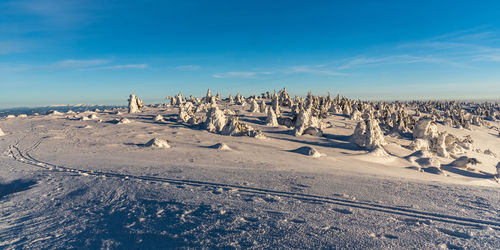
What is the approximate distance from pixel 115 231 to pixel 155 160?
721 centimetres

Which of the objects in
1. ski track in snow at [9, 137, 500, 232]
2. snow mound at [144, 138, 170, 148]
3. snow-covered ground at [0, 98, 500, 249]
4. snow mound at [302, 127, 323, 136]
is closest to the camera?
snow-covered ground at [0, 98, 500, 249]

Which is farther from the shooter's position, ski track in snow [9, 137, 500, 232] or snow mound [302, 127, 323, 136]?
snow mound [302, 127, 323, 136]

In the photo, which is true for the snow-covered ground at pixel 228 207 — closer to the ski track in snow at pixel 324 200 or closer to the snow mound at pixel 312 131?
the ski track in snow at pixel 324 200

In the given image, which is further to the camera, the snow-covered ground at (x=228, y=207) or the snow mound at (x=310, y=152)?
the snow mound at (x=310, y=152)

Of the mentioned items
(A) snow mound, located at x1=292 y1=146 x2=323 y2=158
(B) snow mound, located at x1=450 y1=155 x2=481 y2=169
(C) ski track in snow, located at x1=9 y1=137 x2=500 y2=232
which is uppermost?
(C) ski track in snow, located at x1=9 y1=137 x2=500 y2=232

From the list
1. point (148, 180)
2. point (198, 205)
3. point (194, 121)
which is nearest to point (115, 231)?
point (198, 205)

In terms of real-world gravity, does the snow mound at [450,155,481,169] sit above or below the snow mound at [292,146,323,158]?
below

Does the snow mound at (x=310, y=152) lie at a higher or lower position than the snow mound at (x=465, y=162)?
higher

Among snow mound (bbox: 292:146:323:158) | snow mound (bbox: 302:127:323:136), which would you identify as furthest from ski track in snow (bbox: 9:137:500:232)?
snow mound (bbox: 302:127:323:136)

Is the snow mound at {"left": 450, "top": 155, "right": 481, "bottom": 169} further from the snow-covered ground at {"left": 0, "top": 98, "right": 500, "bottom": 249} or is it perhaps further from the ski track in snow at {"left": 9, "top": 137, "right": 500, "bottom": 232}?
the ski track in snow at {"left": 9, "top": 137, "right": 500, "bottom": 232}

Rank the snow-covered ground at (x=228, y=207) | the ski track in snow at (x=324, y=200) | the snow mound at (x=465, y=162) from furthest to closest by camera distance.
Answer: the snow mound at (x=465, y=162) < the ski track in snow at (x=324, y=200) < the snow-covered ground at (x=228, y=207)

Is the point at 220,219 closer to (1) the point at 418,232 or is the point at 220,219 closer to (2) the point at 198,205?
(2) the point at 198,205

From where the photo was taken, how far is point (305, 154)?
1398 centimetres

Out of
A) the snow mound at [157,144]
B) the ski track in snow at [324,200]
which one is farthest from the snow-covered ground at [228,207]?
the snow mound at [157,144]
